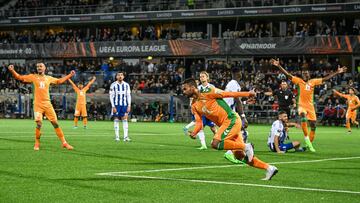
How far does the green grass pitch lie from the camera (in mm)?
10695

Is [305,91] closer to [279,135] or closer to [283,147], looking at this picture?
[279,135]

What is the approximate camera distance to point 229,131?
42.9 ft

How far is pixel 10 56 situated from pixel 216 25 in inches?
830

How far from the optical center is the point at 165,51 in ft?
195

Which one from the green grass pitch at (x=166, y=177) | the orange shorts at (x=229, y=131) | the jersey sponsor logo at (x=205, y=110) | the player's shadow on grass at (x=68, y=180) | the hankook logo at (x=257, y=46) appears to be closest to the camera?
the green grass pitch at (x=166, y=177)

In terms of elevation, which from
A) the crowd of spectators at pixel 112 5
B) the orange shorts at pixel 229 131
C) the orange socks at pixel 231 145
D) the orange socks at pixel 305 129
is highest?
the crowd of spectators at pixel 112 5

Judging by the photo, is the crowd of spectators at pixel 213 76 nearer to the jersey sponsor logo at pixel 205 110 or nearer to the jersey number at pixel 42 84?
the jersey number at pixel 42 84

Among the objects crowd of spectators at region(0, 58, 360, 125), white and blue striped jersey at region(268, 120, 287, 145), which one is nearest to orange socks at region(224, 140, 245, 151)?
white and blue striped jersey at region(268, 120, 287, 145)

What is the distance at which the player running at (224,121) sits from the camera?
1282 cm

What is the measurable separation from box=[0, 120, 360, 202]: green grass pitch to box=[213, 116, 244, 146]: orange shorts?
31.0 inches

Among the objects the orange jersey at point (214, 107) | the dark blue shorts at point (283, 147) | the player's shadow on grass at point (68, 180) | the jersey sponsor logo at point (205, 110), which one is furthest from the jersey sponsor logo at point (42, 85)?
the jersey sponsor logo at point (205, 110)

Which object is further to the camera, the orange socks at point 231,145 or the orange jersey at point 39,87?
the orange jersey at point 39,87

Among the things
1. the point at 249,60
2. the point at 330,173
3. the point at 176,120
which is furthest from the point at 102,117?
the point at 330,173

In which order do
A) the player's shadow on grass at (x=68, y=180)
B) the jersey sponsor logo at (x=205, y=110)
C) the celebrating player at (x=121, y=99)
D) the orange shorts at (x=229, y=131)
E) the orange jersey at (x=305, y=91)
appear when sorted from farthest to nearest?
the celebrating player at (x=121, y=99)
the orange jersey at (x=305, y=91)
the jersey sponsor logo at (x=205, y=110)
the orange shorts at (x=229, y=131)
the player's shadow on grass at (x=68, y=180)
